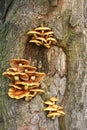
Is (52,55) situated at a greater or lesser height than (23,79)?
greater

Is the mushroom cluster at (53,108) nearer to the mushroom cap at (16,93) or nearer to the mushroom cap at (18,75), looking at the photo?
the mushroom cap at (16,93)

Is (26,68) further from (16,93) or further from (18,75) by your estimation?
(16,93)

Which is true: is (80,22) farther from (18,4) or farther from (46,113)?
(46,113)

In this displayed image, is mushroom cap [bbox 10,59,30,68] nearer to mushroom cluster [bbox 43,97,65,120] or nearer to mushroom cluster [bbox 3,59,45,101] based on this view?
mushroom cluster [bbox 3,59,45,101]

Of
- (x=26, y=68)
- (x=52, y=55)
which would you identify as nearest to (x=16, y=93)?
(x=26, y=68)

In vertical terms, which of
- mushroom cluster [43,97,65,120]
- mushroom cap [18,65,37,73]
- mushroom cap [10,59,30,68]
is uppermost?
mushroom cap [10,59,30,68]

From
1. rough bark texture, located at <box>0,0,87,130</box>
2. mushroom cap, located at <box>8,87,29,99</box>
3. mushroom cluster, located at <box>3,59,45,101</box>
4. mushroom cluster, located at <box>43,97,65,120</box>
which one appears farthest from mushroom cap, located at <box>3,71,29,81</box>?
mushroom cluster, located at <box>43,97,65,120</box>

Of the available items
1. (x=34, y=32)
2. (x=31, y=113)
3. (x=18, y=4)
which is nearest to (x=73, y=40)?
(x=34, y=32)
